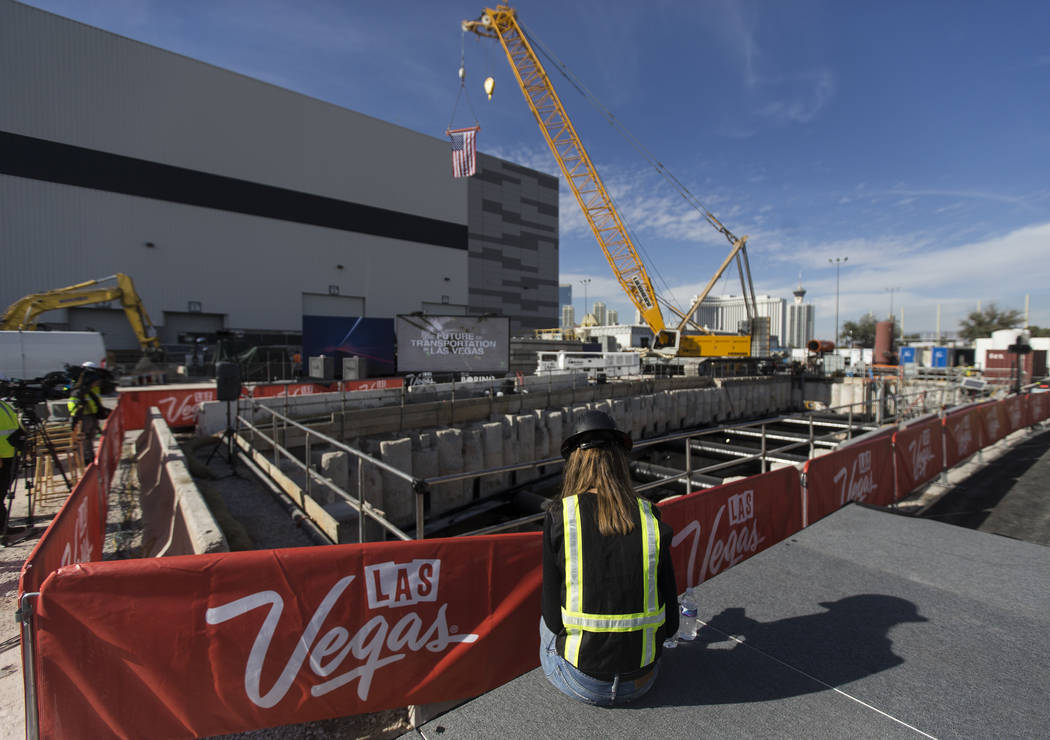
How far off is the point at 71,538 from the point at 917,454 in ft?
38.3

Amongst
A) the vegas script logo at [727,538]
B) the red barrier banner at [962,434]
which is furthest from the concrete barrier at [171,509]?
the red barrier banner at [962,434]

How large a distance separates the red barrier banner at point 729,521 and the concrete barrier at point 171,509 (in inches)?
158

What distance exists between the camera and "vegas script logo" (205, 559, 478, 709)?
8.41ft

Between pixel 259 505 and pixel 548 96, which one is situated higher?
pixel 548 96

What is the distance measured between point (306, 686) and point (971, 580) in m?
4.80

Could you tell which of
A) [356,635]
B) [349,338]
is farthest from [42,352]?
[356,635]

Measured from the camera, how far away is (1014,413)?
12.7 m

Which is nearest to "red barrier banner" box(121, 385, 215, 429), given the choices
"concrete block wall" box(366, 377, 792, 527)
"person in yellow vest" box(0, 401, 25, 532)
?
"concrete block wall" box(366, 377, 792, 527)

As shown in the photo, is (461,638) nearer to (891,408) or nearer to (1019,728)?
(1019,728)

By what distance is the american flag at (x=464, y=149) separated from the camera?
1066 inches

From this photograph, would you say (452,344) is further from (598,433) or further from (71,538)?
(598,433)

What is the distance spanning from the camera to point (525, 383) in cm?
2009

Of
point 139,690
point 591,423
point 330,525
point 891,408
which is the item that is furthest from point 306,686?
point 891,408

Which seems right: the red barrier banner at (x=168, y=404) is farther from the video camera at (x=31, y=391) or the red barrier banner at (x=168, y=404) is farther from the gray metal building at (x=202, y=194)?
the gray metal building at (x=202, y=194)
